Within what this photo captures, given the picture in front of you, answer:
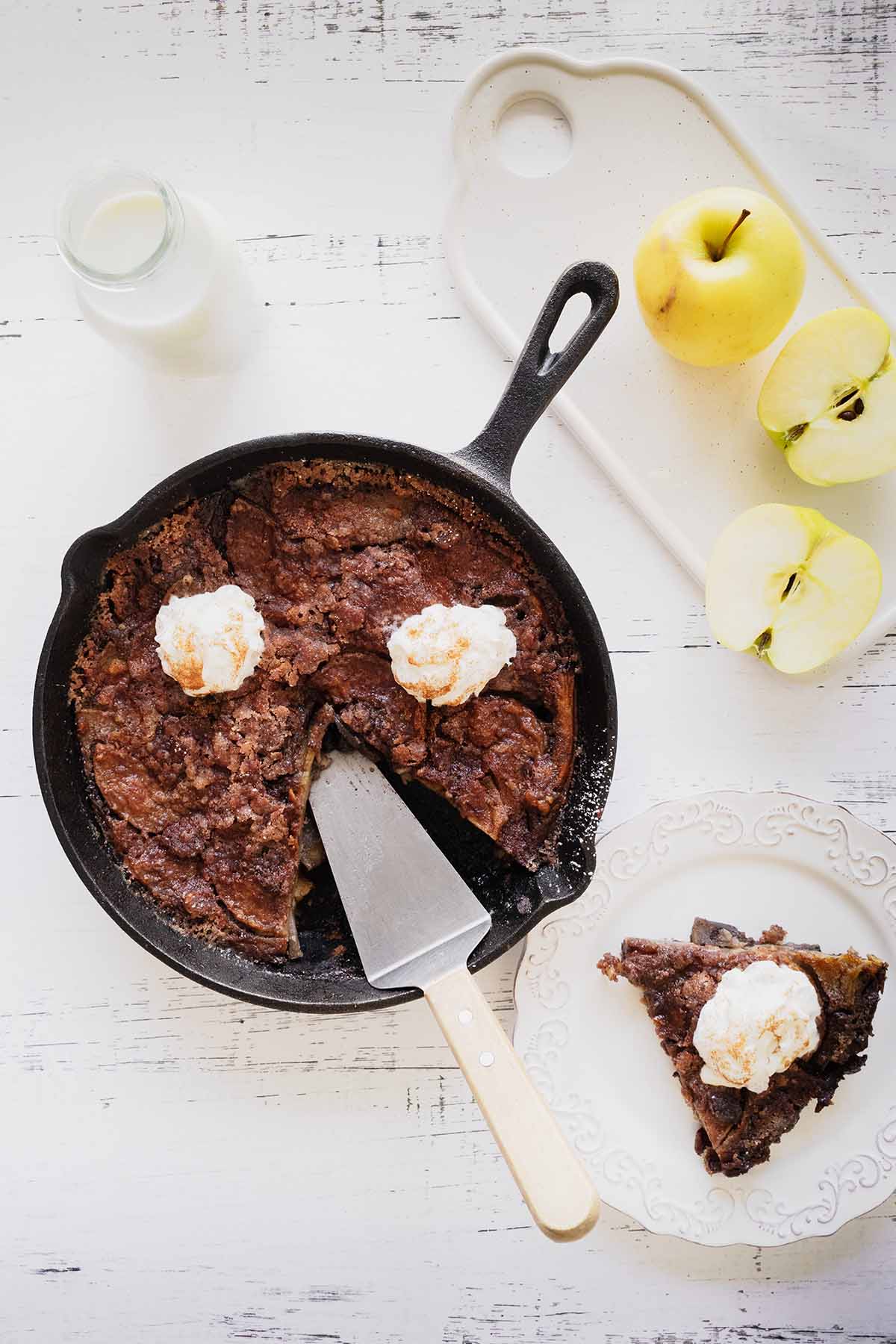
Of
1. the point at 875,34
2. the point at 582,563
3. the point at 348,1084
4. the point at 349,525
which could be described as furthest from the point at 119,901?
the point at 875,34

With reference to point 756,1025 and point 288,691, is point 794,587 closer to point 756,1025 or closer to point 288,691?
point 756,1025

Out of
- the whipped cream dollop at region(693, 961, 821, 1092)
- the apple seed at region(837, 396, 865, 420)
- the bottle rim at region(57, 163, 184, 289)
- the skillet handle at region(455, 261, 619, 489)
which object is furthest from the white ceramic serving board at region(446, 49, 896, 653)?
the whipped cream dollop at region(693, 961, 821, 1092)

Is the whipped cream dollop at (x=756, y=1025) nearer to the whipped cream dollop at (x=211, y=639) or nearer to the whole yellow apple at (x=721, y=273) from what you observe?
the whipped cream dollop at (x=211, y=639)

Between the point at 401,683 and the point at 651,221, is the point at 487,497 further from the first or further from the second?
the point at 651,221

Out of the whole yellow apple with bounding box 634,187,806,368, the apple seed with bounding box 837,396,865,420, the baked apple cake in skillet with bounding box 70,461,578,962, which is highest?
the whole yellow apple with bounding box 634,187,806,368

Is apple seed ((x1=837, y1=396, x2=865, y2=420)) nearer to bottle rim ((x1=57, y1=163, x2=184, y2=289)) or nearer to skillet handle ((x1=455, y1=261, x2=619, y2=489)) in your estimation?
→ skillet handle ((x1=455, y1=261, x2=619, y2=489))

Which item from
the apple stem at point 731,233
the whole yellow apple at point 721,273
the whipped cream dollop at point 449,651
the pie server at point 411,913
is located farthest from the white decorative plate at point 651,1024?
the apple stem at point 731,233
